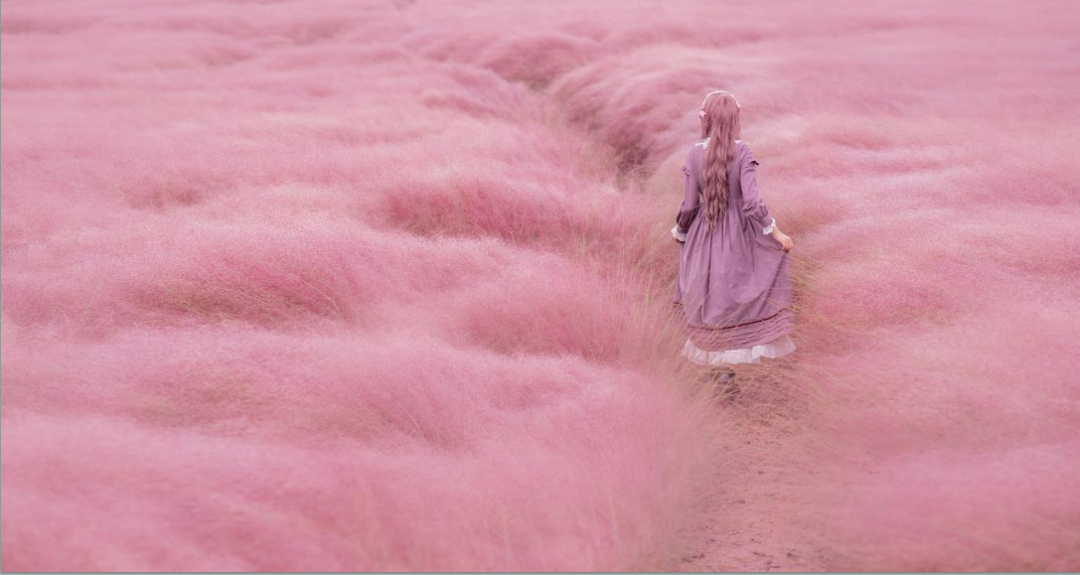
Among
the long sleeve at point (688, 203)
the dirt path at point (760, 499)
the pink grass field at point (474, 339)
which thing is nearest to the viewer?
the pink grass field at point (474, 339)

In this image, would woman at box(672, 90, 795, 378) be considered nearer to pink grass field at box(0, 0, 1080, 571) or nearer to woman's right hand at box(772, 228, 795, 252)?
woman's right hand at box(772, 228, 795, 252)

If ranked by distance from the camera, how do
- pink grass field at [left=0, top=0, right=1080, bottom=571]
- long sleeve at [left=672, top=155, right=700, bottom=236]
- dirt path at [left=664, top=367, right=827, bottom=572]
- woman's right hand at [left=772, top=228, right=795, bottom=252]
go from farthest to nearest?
long sleeve at [left=672, top=155, right=700, bottom=236] < woman's right hand at [left=772, top=228, right=795, bottom=252] < dirt path at [left=664, top=367, right=827, bottom=572] < pink grass field at [left=0, top=0, right=1080, bottom=571]

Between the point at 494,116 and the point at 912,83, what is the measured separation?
3862mm

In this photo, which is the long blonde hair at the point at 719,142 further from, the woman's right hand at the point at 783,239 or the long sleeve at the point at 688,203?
the woman's right hand at the point at 783,239

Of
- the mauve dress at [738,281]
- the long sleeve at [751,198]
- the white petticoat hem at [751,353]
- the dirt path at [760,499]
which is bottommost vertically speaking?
the dirt path at [760,499]

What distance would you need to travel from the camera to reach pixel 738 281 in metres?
A: 3.68

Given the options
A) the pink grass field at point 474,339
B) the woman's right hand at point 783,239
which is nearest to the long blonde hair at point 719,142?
the woman's right hand at point 783,239

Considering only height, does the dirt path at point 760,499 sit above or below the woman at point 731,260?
below

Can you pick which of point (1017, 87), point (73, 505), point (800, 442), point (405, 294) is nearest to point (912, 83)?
point (1017, 87)

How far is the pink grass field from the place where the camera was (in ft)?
7.09

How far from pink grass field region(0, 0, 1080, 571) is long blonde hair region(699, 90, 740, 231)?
60cm

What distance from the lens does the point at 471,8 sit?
33.2 ft

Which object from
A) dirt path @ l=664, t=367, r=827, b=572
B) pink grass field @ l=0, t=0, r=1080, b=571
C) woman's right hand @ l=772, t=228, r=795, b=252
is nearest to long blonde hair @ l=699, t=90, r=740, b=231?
woman's right hand @ l=772, t=228, r=795, b=252

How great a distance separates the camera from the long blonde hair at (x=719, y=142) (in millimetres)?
3562
